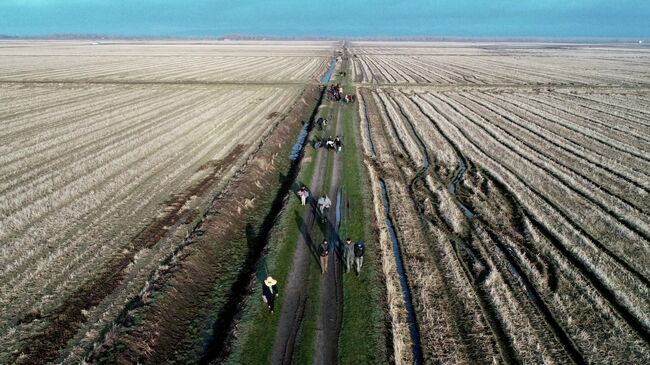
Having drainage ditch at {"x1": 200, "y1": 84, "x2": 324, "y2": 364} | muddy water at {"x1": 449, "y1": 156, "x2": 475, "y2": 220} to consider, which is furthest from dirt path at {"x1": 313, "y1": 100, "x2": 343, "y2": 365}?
muddy water at {"x1": 449, "y1": 156, "x2": 475, "y2": 220}

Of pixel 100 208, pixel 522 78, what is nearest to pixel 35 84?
pixel 100 208

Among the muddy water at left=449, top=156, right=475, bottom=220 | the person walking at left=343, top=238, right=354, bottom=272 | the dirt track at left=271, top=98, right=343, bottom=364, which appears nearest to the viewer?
the dirt track at left=271, top=98, right=343, bottom=364

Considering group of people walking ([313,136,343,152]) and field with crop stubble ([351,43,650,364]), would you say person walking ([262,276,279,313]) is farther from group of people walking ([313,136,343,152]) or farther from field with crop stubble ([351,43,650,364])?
group of people walking ([313,136,343,152])

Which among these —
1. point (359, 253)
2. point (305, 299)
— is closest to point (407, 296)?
point (359, 253)

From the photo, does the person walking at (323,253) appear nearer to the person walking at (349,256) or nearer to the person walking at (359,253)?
the person walking at (349,256)

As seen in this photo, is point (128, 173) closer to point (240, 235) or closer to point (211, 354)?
point (240, 235)

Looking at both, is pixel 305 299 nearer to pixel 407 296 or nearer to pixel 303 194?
pixel 407 296
